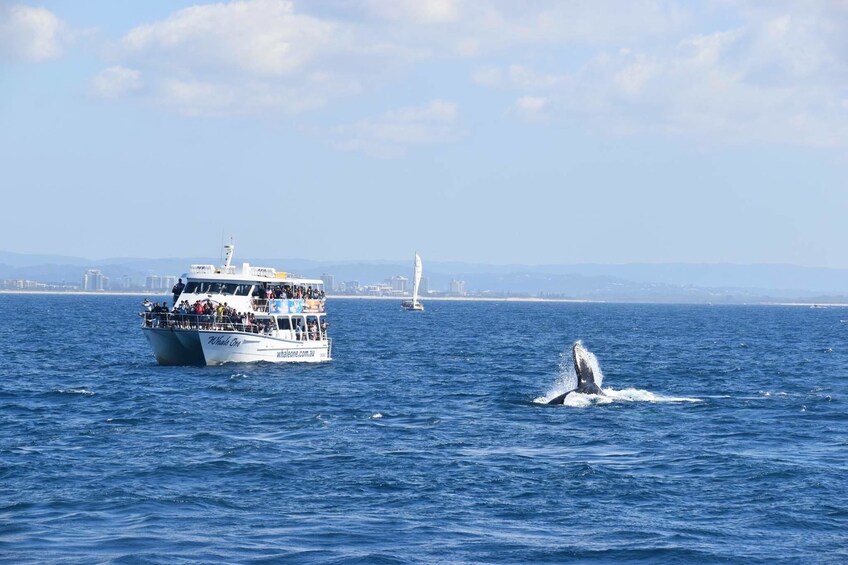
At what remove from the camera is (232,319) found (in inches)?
2633

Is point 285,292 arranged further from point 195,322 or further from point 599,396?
point 599,396

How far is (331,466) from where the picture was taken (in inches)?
1346

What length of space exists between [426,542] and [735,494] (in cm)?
954

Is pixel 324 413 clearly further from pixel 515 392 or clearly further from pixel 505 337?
pixel 505 337

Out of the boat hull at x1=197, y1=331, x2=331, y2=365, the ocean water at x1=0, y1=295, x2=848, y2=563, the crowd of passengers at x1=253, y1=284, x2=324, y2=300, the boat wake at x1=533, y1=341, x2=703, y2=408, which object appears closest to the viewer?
the ocean water at x1=0, y1=295, x2=848, y2=563

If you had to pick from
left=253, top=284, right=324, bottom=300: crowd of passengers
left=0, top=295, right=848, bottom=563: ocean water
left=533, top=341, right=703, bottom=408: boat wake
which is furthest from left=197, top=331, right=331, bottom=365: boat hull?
left=533, top=341, right=703, bottom=408: boat wake

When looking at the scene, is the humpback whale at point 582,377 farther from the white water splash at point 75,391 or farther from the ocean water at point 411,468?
the white water splash at point 75,391

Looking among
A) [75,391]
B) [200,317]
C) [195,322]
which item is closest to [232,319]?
[200,317]

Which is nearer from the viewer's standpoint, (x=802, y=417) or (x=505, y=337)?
(x=802, y=417)

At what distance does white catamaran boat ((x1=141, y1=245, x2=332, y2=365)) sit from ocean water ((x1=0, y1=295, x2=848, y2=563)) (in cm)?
142

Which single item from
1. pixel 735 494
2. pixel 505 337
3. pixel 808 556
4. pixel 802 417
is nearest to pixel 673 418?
pixel 802 417

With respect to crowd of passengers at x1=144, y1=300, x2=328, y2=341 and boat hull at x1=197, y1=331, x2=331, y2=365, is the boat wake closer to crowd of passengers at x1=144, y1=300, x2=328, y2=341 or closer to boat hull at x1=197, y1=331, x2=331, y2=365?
boat hull at x1=197, y1=331, x2=331, y2=365

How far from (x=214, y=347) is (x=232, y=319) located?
1.81 metres

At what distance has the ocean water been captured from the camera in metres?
25.1
